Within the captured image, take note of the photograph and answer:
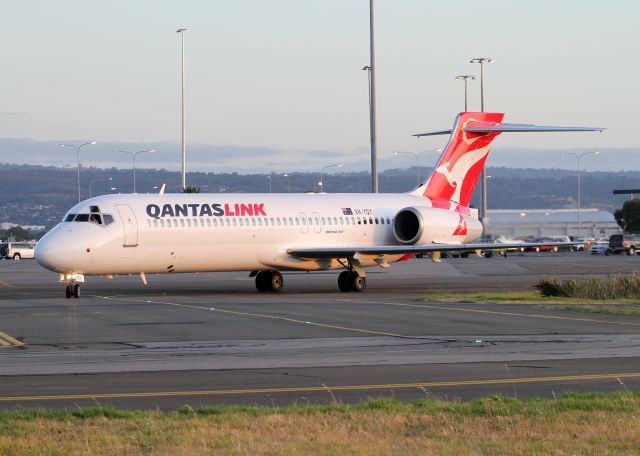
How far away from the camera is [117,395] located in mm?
14680

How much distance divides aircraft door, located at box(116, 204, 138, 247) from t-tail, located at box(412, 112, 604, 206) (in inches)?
485

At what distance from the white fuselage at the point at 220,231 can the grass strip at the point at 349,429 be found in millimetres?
23349

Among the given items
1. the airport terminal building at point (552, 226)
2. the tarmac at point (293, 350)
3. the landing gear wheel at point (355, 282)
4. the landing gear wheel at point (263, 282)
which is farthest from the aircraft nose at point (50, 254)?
the airport terminal building at point (552, 226)

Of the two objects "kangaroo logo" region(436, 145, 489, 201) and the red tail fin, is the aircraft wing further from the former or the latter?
"kangaroo logo" region(436, 145, 489, 201)

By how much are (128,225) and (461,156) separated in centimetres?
1420

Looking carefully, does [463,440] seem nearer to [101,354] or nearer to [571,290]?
[101,354]

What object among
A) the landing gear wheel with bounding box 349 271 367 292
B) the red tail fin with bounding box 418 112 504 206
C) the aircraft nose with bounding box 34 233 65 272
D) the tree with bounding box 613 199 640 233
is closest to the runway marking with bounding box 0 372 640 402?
the aircraft nose with bounding box 34 233 65 272

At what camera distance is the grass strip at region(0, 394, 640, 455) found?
36.2 ft

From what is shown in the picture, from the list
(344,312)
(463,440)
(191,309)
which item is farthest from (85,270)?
(463,440)

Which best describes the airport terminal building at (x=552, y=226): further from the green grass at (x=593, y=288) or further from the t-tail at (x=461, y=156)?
the green grass at (x=593, y=288)

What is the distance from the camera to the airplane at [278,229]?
36.5 m

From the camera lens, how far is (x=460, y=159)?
4569 cm

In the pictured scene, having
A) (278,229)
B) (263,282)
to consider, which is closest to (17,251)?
(263,282)

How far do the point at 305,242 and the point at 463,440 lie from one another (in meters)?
29.8
